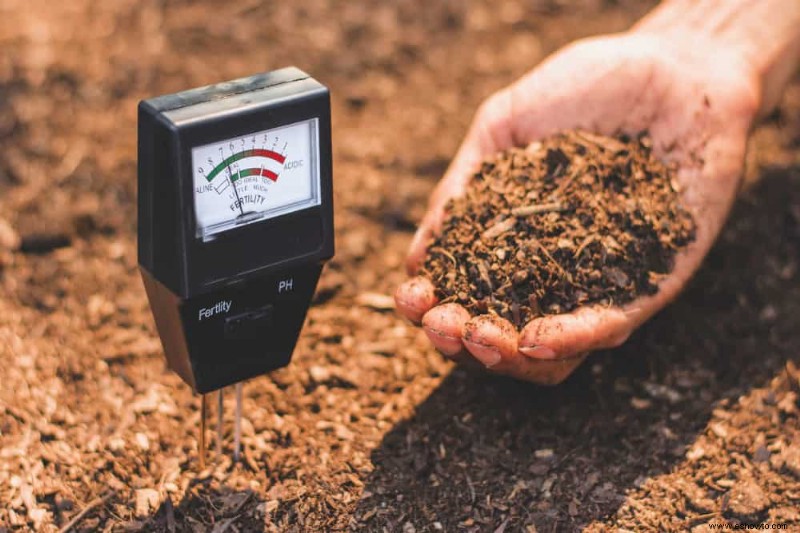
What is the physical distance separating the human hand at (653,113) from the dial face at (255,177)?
58 cm

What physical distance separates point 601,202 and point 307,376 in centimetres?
91

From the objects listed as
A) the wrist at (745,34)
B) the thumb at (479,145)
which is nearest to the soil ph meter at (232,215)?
the thumb at (479,145)

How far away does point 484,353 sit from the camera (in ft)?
7.02

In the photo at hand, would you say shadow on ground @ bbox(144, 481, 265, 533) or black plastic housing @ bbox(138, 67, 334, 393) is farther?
shadow on ground @ bbox(144, 481, 265, 533)

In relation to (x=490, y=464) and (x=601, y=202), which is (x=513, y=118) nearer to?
(x=601, y=202)

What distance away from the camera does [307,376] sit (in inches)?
104

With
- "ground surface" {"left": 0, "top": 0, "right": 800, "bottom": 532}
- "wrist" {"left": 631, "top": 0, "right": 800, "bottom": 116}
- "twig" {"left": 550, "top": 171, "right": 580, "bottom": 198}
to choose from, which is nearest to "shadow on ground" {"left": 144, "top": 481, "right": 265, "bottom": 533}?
"ground surface" {"left": 0, "top": 0, "right": 800, "bottom": 532}

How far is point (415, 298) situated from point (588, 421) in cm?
59

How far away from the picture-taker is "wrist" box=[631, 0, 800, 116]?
3.02 meters

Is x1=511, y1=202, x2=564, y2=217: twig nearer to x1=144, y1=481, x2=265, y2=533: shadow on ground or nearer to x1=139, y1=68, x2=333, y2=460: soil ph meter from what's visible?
x1=139, y1=68, x2=333, y2=460: soil ph meter

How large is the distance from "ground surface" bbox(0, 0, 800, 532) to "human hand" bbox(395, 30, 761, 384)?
30 cm

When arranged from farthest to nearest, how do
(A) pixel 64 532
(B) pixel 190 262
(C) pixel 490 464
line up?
Result: (C) pixel 490 464 < (A) pixel 64 532 < (B) pixel 190 262

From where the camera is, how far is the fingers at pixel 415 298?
7.46 ft

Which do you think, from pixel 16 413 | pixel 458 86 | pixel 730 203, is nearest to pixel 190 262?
pixel 16 413
